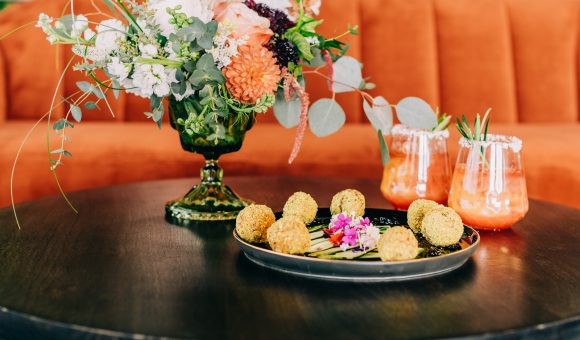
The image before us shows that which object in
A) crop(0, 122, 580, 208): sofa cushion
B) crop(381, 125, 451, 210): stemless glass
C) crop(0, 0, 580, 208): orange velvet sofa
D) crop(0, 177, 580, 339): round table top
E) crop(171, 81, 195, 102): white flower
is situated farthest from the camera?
crop(0, 0, 580, 208): orange velvet sofa

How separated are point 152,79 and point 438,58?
1.66m

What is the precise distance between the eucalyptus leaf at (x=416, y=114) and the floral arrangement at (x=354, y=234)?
258 mm

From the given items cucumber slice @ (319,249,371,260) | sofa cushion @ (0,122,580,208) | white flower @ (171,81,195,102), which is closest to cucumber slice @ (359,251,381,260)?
cucumber slice @ (319,249,371,260)

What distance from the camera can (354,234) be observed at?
0.72 m

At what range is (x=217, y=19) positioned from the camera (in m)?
0.89

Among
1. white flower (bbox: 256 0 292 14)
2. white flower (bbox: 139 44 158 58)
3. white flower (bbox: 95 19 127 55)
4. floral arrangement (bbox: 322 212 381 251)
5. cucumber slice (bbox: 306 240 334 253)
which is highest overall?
white flower (bbox: 256 0 292 14)

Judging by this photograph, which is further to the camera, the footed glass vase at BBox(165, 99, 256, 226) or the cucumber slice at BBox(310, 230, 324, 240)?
the footed glass vase at BBox(165, 99, 256, 226)

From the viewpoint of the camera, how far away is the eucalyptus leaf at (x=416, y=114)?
94 centimetres

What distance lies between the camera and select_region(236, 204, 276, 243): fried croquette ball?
0.74m

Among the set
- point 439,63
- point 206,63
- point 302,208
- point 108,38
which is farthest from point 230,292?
point 439,63

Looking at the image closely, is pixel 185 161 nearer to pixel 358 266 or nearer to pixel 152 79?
pixel 152 79

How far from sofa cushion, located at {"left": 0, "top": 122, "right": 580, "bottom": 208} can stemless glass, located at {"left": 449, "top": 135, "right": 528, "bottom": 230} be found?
0.88 meters

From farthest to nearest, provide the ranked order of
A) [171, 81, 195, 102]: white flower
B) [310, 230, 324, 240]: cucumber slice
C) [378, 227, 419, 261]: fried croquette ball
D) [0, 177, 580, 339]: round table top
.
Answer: [171, 81, 195, 102]: white flower
[310, 230, 324, 240]: cucumber slice
[378, 227, 419, 261]: fried croquette ball
[0, 177, 580, 339]: round table top

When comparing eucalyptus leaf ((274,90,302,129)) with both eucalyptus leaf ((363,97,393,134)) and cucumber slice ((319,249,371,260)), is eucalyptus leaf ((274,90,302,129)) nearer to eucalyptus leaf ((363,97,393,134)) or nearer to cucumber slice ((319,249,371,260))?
eucalyptus leaf ((363,97,393,134))
